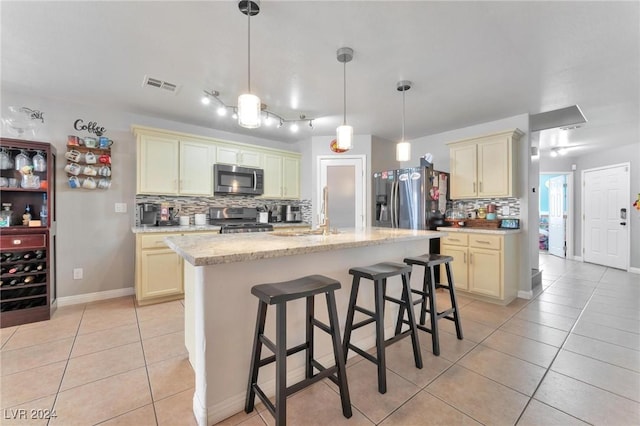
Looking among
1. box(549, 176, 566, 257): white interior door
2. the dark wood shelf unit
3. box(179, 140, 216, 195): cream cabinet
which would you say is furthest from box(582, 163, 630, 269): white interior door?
the dark wood shelf unit

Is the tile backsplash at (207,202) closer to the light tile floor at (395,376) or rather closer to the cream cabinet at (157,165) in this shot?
the cream cabinet at (157,165)

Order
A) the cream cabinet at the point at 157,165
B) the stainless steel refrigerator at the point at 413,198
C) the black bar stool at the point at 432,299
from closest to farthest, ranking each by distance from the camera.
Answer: the black bar stool at the point at 432,299 < the cream cabinet at the point at 157,165 < the stainless steel refrigerator at the point at 413,198

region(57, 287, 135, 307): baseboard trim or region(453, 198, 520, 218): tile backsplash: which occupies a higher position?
region(453, 198, 520, 218): tile backsplash

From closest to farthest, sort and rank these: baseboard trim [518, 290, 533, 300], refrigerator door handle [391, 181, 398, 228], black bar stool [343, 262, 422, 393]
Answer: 1. black bar stool [343, 262, 422, 393]
2. baseboard trim [518, 290, 533, 300]
3. refrigerator door handle [391, 181, 398, 228]

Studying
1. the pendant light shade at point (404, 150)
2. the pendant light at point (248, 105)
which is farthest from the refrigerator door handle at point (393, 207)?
the pendant light at point (248, 105)

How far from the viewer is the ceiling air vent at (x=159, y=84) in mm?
2691

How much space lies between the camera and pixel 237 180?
4.21 m

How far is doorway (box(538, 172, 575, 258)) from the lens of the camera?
6.16 meters

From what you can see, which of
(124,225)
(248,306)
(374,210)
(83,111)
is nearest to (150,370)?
(248,306)

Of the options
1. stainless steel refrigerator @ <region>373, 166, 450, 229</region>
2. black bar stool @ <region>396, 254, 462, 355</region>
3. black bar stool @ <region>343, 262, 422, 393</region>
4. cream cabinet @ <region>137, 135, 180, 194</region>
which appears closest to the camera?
black bar stool @ <region>343, 262, 422, 393</region>

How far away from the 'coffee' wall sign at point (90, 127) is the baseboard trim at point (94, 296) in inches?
78.3

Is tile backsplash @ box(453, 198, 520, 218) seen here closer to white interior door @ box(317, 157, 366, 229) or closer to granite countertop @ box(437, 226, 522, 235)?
granite countertop @ box(437, 226, 522, 235)

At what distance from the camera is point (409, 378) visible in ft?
6.11

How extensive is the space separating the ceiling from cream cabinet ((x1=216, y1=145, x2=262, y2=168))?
659 millimetres
